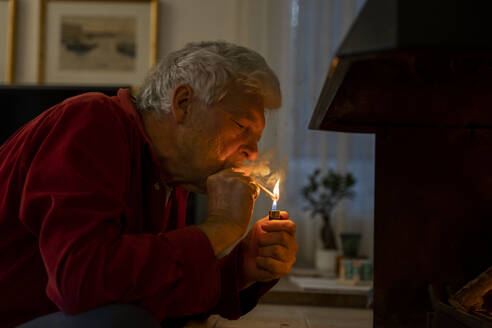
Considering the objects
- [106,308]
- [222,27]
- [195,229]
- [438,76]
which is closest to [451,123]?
[438,76]

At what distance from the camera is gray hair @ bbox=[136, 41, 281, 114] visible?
3.63 ft

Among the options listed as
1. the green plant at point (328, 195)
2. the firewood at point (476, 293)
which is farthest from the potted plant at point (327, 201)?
A: the firewood at point (476, 293)

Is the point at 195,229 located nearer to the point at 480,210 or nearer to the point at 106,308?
the point at 106,308

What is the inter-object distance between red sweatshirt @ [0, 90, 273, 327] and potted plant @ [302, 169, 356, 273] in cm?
176

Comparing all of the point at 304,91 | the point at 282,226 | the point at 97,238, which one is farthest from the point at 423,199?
the point at 304,91

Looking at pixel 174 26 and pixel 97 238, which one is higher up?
pixel 174 26

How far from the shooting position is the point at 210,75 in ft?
3.62

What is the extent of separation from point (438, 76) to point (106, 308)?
0.71m

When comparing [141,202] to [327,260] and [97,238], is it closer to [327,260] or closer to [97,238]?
[97,238]

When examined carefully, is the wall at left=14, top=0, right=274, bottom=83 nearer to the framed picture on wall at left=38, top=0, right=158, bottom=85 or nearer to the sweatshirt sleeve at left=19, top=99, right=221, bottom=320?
the framed picture on wall at left=38, top=0, right=158, bottom=85

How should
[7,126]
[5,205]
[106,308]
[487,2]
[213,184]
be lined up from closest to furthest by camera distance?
[487,2] → [106,308] → [5,205] → [213,184] → [7,126]

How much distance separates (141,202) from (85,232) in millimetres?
277

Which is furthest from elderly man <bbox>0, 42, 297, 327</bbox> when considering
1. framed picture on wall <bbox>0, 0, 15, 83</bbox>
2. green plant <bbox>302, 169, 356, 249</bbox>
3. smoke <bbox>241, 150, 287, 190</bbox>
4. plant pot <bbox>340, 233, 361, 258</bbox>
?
framed picture on wall <bbox>0, 0, 15, 83</bbox>

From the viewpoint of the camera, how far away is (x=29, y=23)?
3.13m
